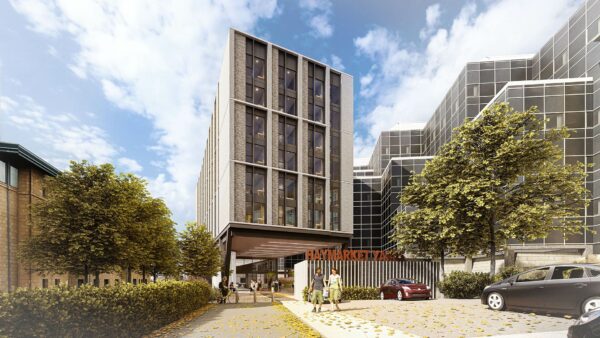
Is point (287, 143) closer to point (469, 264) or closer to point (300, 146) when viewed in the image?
point (300, 146)

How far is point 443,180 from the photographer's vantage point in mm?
23047

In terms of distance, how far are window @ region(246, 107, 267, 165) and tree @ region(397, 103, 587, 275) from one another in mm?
20333

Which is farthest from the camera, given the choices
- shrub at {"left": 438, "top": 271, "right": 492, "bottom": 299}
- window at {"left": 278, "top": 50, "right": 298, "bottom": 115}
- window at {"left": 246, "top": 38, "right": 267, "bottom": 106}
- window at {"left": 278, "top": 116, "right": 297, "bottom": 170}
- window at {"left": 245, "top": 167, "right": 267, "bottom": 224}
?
window at {"left": 278, "top": 50, "right": 298, "bottom": 115}

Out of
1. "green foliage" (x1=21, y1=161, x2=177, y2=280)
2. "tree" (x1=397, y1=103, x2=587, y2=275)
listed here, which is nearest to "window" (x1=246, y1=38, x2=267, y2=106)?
"green foliage" (x1=21, y1=161, x2=177, y2=280)

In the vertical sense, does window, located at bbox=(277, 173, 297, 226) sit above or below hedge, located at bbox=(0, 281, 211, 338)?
above

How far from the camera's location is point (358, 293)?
24688 millimetres

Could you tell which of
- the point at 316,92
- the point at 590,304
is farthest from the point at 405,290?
the point at 316,92

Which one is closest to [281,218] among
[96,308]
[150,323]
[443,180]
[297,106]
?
[297,106]

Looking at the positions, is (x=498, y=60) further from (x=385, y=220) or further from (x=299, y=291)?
(x=299, y=291)

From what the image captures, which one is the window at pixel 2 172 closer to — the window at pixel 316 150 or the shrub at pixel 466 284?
the window at pixel 316 150

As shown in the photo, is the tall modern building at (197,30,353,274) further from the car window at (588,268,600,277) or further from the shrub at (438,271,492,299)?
the car window at (588,268,600,277)

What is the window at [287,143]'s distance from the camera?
41469mm

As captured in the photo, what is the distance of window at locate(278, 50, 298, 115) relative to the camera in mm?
42000

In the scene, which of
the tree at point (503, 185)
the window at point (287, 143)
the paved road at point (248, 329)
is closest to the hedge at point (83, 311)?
the paved road at point (248, 329)
